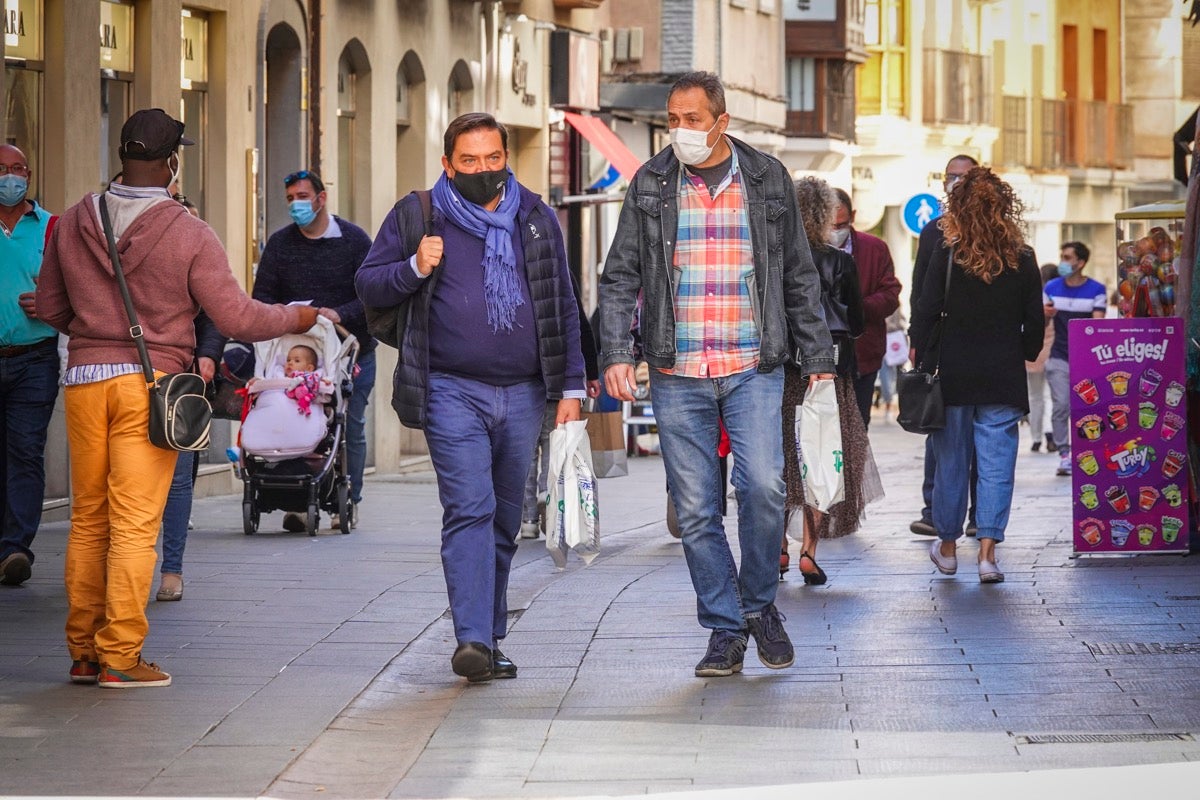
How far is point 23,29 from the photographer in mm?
14977

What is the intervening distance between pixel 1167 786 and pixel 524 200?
331 cm

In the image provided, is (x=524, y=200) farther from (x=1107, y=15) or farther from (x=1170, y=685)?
(x=1107, y=15)

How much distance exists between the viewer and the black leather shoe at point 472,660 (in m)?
8.51

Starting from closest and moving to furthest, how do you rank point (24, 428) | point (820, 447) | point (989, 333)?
point (820, 447) → point (24, 428) → point (989, 333)

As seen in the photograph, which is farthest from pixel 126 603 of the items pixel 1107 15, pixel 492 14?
pixel 1107 15

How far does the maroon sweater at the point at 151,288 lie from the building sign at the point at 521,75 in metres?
16.5

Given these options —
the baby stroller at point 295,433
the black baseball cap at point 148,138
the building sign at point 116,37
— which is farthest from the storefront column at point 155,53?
the black baseball cap at point 148,138

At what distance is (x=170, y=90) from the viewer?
55.0 ft

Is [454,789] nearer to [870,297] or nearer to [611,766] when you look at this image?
[611,766]

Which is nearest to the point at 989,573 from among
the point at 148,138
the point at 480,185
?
the point at 480,185

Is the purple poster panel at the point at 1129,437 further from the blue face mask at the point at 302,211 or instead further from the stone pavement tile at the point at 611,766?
the stone pavement tile at the point at 611,766

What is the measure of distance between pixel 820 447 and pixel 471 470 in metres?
1.36

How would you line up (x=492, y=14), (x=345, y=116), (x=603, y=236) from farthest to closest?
(x=603, y=236)
(x=492, y=14)
(x=345, y=116)

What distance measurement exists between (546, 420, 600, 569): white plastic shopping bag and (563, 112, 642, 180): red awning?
62.7ft
